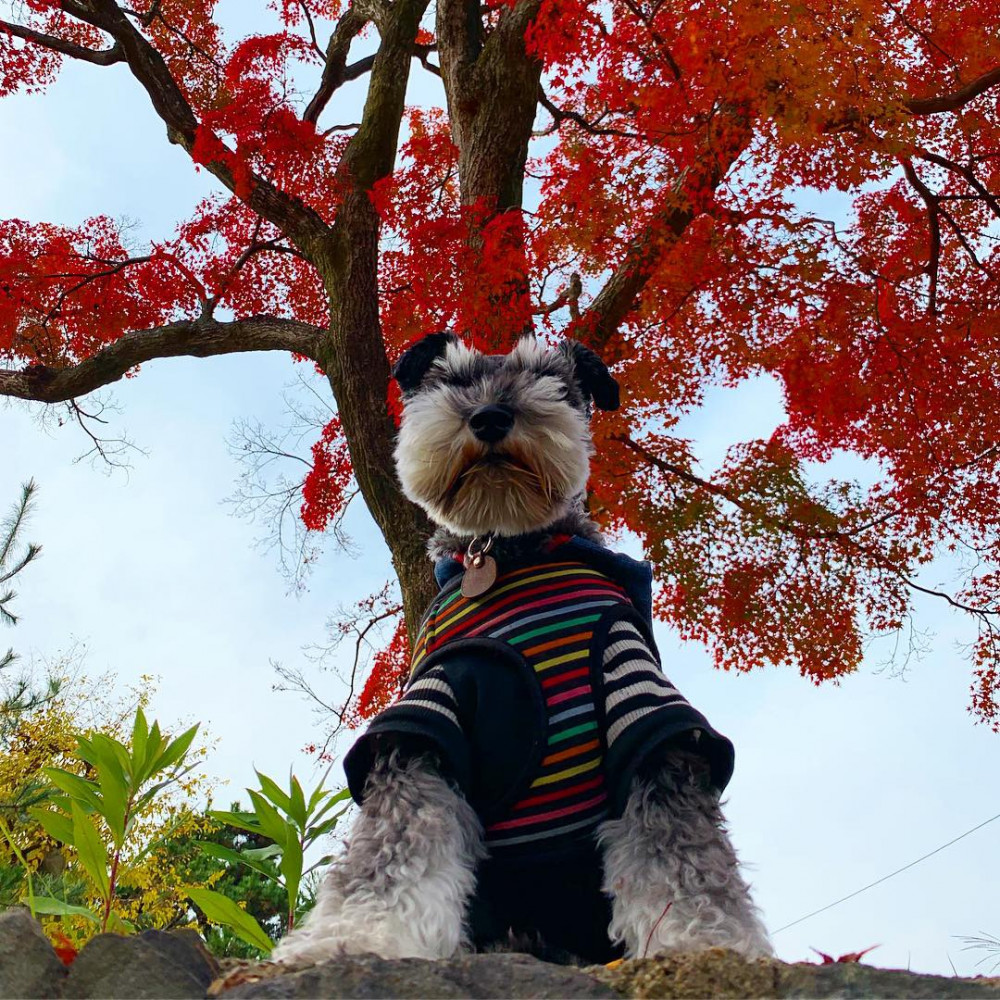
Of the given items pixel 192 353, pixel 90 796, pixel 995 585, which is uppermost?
pixel 192 353

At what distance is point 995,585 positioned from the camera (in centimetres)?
1198

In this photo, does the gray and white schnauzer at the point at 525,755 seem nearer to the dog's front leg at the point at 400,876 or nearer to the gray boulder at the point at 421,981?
the dog's front leg at the point at 400,876

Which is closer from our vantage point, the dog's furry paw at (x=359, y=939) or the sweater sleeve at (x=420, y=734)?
the dog's furry paw at (x=359, y=939)

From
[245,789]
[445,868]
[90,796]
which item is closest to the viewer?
[445,868]

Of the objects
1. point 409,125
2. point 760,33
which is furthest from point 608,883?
point 409,125

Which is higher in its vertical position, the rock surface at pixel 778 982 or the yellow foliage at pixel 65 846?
the yellow foliage at pixel 65 846

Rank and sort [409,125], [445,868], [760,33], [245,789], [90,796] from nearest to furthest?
[445,868] < [90,796] < [245,789] < [760,33] < [409,125]

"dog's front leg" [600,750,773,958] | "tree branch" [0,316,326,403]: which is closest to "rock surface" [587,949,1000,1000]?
"dog's front leg" [600,750,773,958]

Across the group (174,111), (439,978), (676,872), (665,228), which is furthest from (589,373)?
(174,111)

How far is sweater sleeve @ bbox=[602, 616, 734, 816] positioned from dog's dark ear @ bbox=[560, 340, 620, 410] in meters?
1.30

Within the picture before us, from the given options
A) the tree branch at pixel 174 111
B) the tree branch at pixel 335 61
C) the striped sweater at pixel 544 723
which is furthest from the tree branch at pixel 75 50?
the striped sweater at pixel 544 723

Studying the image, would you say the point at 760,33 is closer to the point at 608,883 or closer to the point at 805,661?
the point at 805,661

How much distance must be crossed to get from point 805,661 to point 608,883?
31.3 feet

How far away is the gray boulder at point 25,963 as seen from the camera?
2207mm
